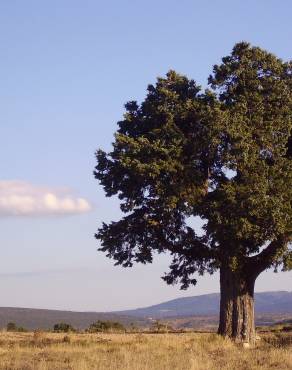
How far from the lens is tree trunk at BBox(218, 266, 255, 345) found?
30078mm

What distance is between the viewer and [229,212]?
2716 cm

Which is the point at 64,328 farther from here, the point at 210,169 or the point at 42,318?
the point at 42,318

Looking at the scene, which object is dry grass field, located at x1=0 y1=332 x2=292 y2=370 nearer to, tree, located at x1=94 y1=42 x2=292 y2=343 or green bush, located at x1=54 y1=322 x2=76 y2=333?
tree, located at x1=94 y1=42 x2=292 y2=343

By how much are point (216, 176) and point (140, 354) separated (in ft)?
35.0

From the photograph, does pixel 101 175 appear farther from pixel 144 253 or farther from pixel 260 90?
pixel 260 90

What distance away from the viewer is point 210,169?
30266 millimetres

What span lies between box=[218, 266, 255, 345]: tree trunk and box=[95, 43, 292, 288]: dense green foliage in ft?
2.65

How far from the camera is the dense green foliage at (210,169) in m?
27.4

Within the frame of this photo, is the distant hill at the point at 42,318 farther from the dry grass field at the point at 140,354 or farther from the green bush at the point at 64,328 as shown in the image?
the dry grass field at the point at 140,354

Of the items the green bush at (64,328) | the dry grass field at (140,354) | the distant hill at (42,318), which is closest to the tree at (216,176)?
the dry grass field at (140,354)

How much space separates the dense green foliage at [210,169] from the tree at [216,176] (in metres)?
0.05

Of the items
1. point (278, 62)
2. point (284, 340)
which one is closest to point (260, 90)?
point (278, 62)

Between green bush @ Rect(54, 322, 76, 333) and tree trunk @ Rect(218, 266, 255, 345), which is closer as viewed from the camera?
tree trunk @ Rect(218, 266, 255, 345)

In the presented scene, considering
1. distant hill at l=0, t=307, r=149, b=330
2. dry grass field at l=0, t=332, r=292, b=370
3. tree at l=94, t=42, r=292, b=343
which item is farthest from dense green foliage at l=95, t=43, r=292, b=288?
distant hill at l=0, t=307, r=149, b=330
